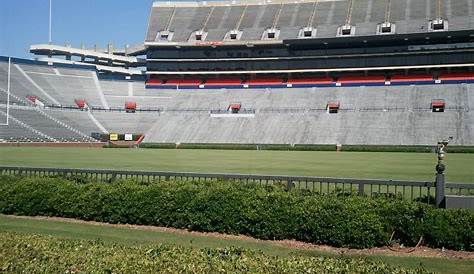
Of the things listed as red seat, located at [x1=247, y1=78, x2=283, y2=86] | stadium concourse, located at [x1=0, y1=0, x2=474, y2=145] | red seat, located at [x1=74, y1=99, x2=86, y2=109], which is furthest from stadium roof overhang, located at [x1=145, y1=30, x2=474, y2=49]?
red seat, located at [x1=74, y1=99, x2=86, y2=109]

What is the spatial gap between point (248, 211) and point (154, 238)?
217 centimetres

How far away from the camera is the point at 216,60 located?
91125 millimetres

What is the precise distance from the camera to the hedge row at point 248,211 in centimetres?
1096

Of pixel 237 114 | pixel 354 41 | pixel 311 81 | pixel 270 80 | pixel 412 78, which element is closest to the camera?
pixel 237 114

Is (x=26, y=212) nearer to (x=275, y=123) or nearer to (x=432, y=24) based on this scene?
(x=275, y=123)

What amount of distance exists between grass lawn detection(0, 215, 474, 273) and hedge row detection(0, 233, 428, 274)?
2.88 meters

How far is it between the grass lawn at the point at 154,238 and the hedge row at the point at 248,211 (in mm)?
463

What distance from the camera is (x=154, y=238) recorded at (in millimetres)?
11609

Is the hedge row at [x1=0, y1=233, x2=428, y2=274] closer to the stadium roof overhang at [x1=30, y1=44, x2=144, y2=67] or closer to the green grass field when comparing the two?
the green grass field

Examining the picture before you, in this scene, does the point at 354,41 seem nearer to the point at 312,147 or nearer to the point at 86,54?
the point at 312,147

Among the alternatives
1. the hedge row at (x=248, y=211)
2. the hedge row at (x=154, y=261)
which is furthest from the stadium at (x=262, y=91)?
the hedge row at (x=154, y=261)

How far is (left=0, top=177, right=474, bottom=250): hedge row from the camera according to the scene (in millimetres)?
10961

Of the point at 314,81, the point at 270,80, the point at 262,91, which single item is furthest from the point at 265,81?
the point at 314,81

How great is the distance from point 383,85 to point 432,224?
70430 mm
